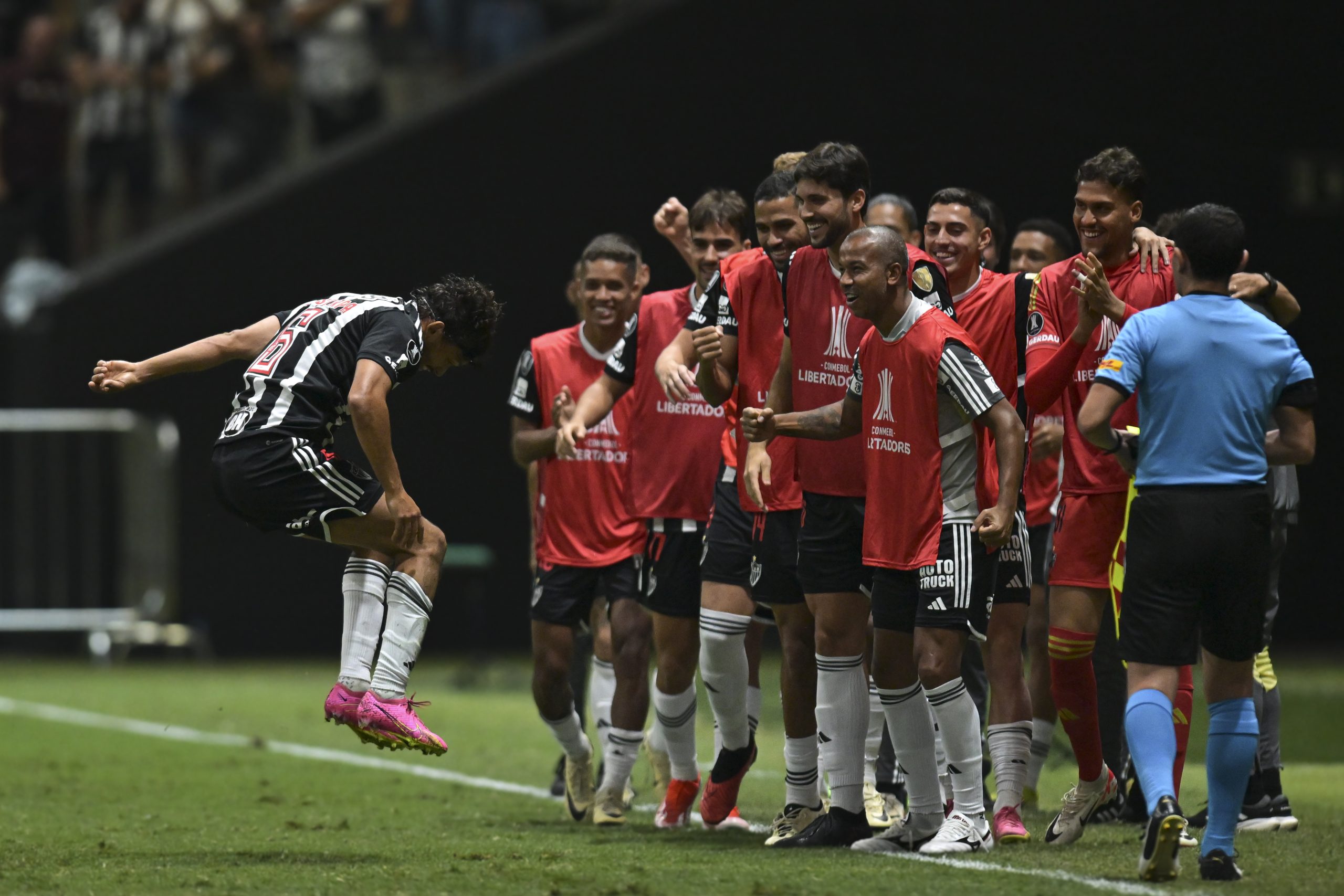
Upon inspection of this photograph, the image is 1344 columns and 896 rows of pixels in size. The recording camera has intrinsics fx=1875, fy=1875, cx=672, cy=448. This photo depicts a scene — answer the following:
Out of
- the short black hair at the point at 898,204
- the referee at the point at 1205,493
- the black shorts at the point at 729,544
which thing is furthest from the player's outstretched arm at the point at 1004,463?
the short black hair at the point at 898,204

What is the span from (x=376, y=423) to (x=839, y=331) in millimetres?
1807

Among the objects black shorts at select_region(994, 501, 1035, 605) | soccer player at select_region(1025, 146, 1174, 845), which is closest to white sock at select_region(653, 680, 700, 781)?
black shorts at select_region(994, 501, 1035, 605)

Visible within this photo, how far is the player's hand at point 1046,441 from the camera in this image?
798 centimetres

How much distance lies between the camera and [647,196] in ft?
58.5

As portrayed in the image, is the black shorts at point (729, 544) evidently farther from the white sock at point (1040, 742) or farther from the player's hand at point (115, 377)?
the player's hand at point (115, 377)

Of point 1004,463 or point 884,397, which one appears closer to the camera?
point 1004,463

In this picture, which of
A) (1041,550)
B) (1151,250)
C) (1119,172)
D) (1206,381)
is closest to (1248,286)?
(1151,250)

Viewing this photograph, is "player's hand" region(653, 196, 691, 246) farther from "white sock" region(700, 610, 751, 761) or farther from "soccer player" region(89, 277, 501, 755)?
"white sock" region(700, 610, 751, 761)

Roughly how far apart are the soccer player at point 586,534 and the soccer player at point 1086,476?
75.7 inches

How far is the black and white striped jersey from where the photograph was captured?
6.94 metres

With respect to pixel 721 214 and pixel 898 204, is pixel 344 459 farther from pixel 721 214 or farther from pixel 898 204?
pixel 898 204

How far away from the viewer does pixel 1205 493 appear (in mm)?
5781

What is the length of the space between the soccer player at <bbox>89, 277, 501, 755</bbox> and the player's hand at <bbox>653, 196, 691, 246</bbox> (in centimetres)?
133

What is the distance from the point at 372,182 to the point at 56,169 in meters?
3.47
